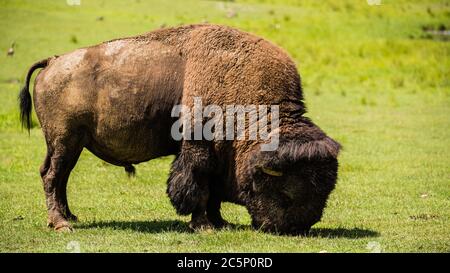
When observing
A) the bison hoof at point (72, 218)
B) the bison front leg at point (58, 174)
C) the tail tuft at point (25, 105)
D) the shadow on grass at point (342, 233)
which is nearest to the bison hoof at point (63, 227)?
the bison front leg at point (58, 174)

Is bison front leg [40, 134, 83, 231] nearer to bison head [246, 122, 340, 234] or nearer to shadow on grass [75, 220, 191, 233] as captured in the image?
shadow on grass [75, 220, 191, 233]

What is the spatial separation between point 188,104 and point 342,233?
8.56ft

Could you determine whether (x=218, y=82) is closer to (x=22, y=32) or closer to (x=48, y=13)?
(x=22, y=32)

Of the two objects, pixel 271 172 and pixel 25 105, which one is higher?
pixel 25 105

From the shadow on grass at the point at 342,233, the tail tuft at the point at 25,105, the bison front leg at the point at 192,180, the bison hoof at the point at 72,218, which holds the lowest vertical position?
the shadow on grass at the point at 342,233

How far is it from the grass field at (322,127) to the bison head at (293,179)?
0.90 ft

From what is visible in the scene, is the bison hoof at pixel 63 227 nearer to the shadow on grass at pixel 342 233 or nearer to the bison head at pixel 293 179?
the bison head at pixel 293 179

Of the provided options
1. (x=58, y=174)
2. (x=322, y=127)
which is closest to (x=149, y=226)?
(x=58, y=174)

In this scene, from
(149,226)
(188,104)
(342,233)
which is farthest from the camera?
(149,226)

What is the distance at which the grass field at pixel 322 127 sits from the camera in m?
9.88

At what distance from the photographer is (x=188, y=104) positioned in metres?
10.1

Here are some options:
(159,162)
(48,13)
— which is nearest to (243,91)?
(159,162)

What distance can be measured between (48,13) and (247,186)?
24.4 meters

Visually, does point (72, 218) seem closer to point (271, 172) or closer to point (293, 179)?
point (271, 172)
